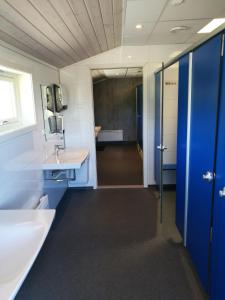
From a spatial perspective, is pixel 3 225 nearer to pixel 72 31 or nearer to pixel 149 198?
pixel 72 31

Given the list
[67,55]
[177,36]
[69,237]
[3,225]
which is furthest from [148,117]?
[3,225]

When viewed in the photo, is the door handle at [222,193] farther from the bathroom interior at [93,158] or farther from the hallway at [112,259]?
the hallway at [112,259]

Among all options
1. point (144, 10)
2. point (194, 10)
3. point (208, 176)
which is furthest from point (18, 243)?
point (194, 10)

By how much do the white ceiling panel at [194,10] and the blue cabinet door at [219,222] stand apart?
0.95 meters

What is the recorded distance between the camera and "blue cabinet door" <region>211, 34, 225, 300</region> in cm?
141

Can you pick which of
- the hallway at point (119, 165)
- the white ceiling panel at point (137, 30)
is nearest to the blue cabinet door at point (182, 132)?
the white ceiling panel at point (137, 30)

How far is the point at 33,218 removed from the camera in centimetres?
154

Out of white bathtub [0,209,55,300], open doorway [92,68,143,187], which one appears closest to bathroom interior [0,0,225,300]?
white bathtub [0,209,55,300]

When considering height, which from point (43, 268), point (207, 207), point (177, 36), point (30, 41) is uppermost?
point (177, 36)

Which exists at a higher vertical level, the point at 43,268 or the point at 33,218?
the point at 33,218

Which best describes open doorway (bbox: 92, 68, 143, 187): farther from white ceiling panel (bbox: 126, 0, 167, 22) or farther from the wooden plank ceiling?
white ceiling panel (bbox: 126, 0, 167, 22)

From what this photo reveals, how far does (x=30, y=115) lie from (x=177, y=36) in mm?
2167

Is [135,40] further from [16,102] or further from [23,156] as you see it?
[23,156]

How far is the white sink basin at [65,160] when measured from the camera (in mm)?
2895
